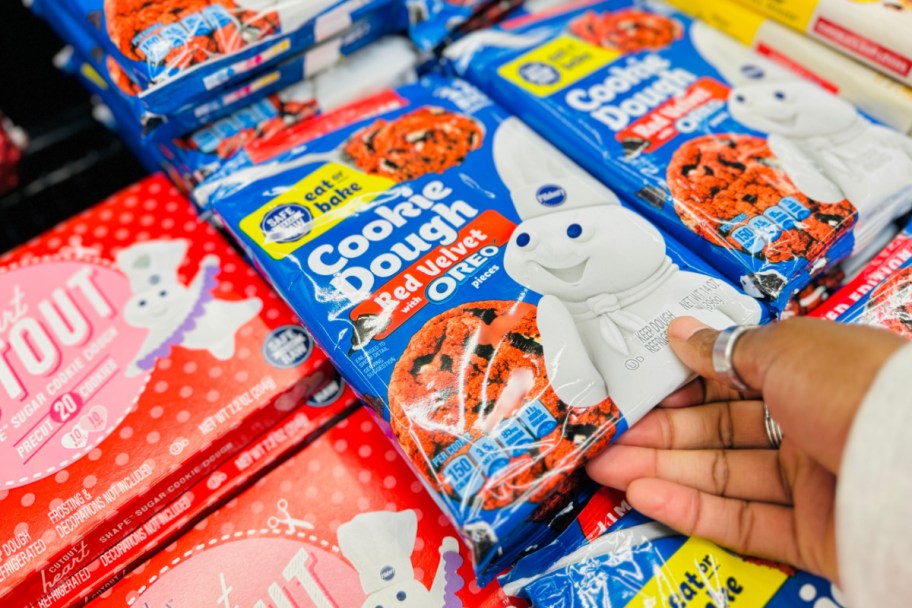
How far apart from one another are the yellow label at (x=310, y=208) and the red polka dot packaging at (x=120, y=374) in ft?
0.42

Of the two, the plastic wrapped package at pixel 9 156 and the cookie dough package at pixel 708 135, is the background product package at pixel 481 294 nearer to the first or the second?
the cookie dough package at pixel 708 135

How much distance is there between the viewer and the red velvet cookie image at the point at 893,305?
927mm

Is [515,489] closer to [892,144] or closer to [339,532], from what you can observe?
[339,532]

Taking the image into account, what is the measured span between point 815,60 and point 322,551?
47.5 inches

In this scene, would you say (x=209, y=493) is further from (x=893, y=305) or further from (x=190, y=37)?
(x=893, y=305)

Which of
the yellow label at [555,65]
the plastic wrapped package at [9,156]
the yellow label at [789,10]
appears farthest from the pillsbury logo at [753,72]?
the plastic wrapped package at [9,156]

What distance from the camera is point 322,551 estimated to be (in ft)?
2.88

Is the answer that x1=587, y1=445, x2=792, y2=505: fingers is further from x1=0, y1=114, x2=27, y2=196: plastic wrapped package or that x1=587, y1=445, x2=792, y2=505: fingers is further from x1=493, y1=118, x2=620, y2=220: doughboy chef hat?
x1=0, y1=114, x2=27, y2=196: plastic wrapped package

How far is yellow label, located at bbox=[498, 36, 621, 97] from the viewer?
1.17m

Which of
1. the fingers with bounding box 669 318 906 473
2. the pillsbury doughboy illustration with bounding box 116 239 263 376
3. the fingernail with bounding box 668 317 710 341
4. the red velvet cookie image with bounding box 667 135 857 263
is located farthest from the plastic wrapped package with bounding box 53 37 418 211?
the fingers with bounding box 669 318 906 473

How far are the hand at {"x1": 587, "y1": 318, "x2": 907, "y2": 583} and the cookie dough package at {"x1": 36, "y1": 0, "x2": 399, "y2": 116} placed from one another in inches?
31.8

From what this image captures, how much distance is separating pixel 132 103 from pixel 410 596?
904 mm

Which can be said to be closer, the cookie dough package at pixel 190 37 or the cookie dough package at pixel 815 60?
the cookie dough package at pixel 190 37

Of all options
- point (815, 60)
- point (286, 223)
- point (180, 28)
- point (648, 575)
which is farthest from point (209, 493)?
point (815, 60)
